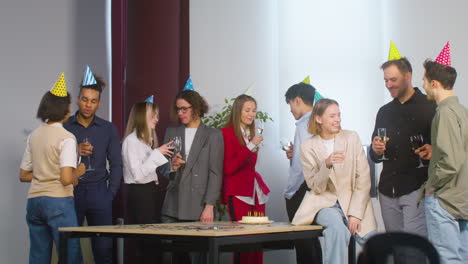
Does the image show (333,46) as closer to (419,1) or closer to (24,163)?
(419,1)

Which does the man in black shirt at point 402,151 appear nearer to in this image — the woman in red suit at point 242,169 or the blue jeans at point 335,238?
the blue jeans at point 335,238

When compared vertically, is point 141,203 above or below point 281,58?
below

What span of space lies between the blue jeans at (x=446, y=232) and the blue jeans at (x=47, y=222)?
2246mm

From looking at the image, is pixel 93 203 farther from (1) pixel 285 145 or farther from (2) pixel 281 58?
(2) pixel 281 58

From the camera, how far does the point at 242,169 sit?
469cm

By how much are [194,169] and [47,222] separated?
1.09 metres

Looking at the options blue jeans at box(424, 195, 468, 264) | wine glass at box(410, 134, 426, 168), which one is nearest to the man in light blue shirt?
blue jeans at box(424, 195, 468, 264)

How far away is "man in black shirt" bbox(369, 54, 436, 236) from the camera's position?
3900 mm

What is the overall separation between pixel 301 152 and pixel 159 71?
1.96 meters

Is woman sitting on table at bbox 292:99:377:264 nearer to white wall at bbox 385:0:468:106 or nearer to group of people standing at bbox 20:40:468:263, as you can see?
group of people standing at bbox 20:40:468:263

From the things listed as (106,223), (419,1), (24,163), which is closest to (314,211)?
(106,223)

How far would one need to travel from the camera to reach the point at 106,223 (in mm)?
4520

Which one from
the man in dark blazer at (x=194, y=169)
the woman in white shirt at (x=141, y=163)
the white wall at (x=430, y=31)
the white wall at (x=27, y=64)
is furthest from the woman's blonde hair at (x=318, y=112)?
the white wall at (x=27, y=64)

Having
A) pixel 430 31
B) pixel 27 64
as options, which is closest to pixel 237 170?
pixel 430 31
